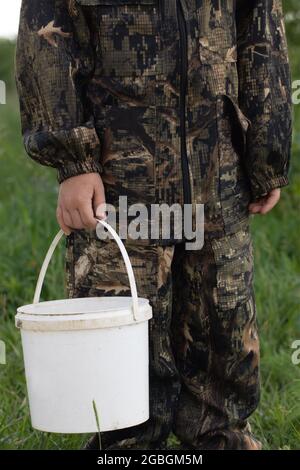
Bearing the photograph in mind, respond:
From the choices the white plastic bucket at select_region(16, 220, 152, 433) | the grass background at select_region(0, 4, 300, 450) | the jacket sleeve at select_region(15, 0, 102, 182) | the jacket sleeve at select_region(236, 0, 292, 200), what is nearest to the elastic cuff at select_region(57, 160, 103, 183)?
the jacket sleeve at select_region(15, 0, 102, 182)

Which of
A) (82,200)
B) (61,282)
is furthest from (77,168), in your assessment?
(61,282)

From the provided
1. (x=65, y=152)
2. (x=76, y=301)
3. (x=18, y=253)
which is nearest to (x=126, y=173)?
(x=65, y=152)

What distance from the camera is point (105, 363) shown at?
2086 mm

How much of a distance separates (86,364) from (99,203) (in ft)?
1.43

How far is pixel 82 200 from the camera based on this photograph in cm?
225

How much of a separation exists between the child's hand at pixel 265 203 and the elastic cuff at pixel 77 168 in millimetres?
505

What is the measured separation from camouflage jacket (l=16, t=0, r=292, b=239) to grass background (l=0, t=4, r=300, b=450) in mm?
864

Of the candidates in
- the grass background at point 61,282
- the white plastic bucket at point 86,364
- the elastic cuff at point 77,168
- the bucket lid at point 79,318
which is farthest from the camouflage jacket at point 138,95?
the grass background at point 61,282

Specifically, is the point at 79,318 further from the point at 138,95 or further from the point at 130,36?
the point at 130,36

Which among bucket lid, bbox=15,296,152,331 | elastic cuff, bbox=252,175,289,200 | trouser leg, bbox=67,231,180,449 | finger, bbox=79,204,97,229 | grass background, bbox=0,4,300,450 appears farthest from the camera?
grass background, bbox=0,4,300,450

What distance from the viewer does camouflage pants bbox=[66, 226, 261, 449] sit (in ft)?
7.79

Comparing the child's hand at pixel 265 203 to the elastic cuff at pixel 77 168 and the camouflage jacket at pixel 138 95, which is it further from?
the elastic cuff at pixel 77 168

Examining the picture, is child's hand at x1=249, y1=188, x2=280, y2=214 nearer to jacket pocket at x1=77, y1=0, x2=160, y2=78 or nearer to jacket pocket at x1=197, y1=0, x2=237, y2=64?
jacket pocket at x1=197, y1=0, x2=237, y2=64

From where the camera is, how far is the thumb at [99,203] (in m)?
2.26
